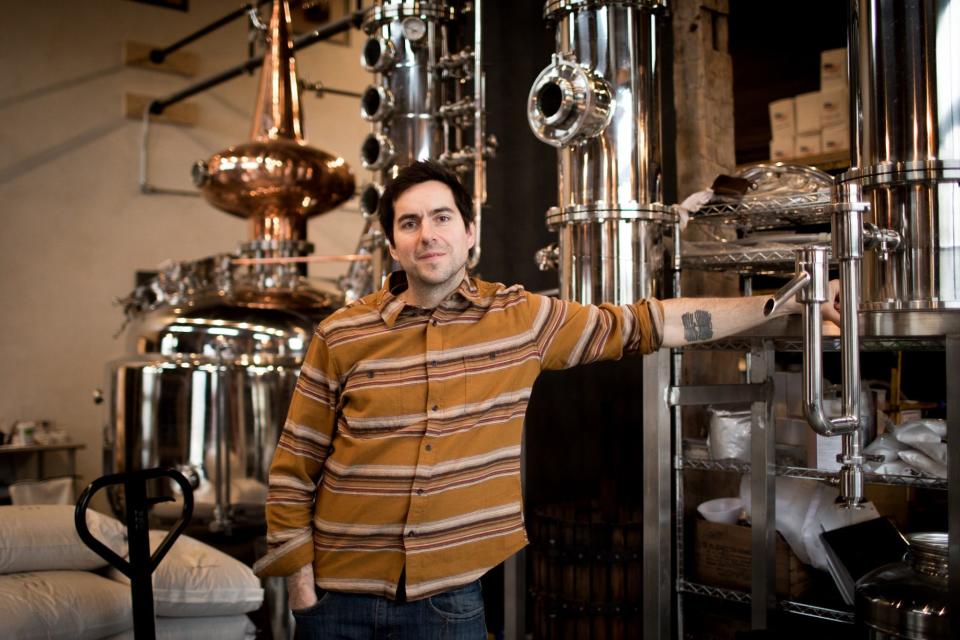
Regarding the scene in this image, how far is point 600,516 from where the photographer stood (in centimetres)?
Answer: 361

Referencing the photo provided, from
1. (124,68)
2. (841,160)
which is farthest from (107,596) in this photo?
(124,68)

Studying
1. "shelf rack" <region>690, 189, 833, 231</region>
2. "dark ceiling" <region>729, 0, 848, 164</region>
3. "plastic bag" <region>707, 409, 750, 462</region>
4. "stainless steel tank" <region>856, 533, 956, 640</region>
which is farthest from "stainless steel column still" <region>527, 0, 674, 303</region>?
"dark ceiling" <region>729, 0, 848, 164</region>

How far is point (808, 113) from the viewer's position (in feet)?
16.1

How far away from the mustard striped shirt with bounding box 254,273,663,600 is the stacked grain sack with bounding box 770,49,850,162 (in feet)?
10.3

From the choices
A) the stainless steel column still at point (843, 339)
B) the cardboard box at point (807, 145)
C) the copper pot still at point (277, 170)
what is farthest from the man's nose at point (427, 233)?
the cardboard box at point (807, 145)

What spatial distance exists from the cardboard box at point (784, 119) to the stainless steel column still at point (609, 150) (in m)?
2.02

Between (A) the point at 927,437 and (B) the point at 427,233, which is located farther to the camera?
(A) the point at 927,437

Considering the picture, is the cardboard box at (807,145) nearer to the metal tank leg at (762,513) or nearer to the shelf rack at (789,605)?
the metal tank leg at (762,513)

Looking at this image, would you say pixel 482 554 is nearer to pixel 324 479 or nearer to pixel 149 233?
pixel 324 479

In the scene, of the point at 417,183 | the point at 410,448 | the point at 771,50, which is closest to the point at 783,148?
the point at 771,50

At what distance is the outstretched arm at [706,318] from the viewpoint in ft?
7.84

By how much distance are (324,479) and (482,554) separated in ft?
1.37

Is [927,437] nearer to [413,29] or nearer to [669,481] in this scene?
[669,481]

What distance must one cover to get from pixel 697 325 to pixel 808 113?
297cm
